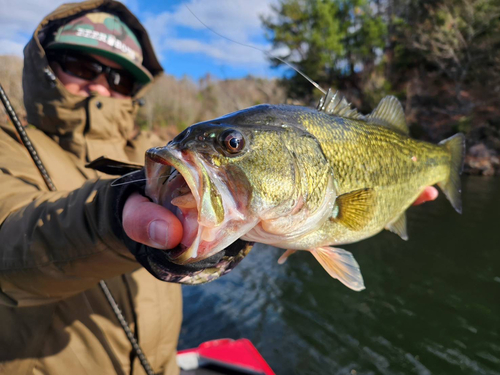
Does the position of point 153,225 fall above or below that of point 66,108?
below

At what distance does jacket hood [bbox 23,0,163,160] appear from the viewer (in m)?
2.28

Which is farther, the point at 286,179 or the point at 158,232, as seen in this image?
the point at 286,179

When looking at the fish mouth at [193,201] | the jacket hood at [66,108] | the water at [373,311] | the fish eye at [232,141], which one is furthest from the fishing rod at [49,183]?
the water at [373,311]

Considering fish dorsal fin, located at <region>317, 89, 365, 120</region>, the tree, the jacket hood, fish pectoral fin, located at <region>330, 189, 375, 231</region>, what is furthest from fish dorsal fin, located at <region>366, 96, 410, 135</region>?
the tree

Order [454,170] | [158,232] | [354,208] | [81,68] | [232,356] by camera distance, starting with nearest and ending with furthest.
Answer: [158,232]
[354,208]
[81,68]
[454,170]
[232,356]

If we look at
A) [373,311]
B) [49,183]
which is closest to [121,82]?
[49,183]

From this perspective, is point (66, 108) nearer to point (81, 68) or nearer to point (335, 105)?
point (81, 68)

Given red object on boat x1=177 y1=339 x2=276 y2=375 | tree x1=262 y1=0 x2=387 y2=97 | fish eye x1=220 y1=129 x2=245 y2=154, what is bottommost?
red object on boat x1=177 y1=339 x2=276 y2=375

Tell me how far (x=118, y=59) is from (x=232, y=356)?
3029mm

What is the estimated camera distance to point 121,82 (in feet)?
9.57

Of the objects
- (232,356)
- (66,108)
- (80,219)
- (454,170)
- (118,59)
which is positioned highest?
(118,59)

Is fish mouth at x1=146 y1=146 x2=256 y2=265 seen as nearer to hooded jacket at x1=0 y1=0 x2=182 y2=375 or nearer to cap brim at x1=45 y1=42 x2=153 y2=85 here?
hooded jacket at x1=0 y1=0 x2=182 y2=375

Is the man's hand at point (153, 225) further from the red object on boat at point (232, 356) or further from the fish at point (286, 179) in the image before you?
the red object on boat at point (232, 356)

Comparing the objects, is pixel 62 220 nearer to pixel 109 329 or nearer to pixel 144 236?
pixel 144 236
